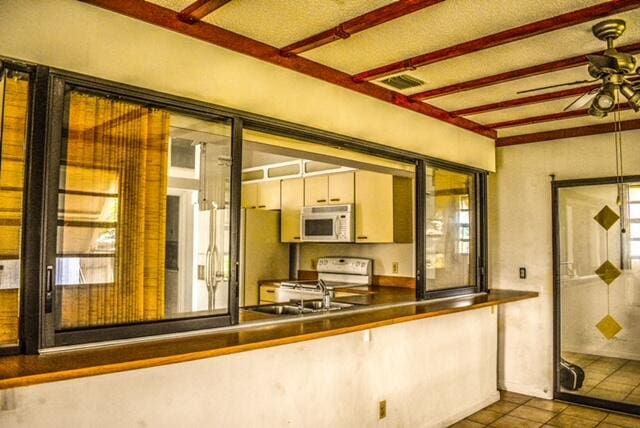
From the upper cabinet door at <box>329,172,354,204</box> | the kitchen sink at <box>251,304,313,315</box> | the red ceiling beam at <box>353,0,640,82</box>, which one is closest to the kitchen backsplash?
the upper cabinet door at <box>329,172,354,204</box>

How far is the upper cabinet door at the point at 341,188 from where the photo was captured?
5.20 meters

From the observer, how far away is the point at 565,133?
4.64m

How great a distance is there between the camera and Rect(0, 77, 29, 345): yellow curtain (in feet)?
6.19

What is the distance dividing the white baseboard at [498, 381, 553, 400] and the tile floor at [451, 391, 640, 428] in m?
0.09

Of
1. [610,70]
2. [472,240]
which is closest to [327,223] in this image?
[472,240]

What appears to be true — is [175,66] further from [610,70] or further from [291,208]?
[291,208]

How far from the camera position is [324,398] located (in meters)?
2.92

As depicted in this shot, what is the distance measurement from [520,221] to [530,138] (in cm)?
81

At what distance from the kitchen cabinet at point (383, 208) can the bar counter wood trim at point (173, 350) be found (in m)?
1.67

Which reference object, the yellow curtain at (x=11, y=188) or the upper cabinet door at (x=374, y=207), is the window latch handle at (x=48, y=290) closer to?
the yellow curtain at (x=11, y=188)

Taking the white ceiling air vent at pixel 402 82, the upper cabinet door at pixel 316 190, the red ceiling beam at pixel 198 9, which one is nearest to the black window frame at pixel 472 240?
the white ceiling air vent at pixel 402 82

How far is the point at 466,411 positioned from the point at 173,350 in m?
2.95

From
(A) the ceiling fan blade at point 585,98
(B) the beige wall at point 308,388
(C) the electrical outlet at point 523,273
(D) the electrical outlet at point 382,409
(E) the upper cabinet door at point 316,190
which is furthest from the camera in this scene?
(E) the upper cabinet door at point 316,190

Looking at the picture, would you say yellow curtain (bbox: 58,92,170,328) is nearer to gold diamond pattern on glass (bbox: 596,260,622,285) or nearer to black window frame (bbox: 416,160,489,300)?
black window frame (bbox: 416,160,489,300)
